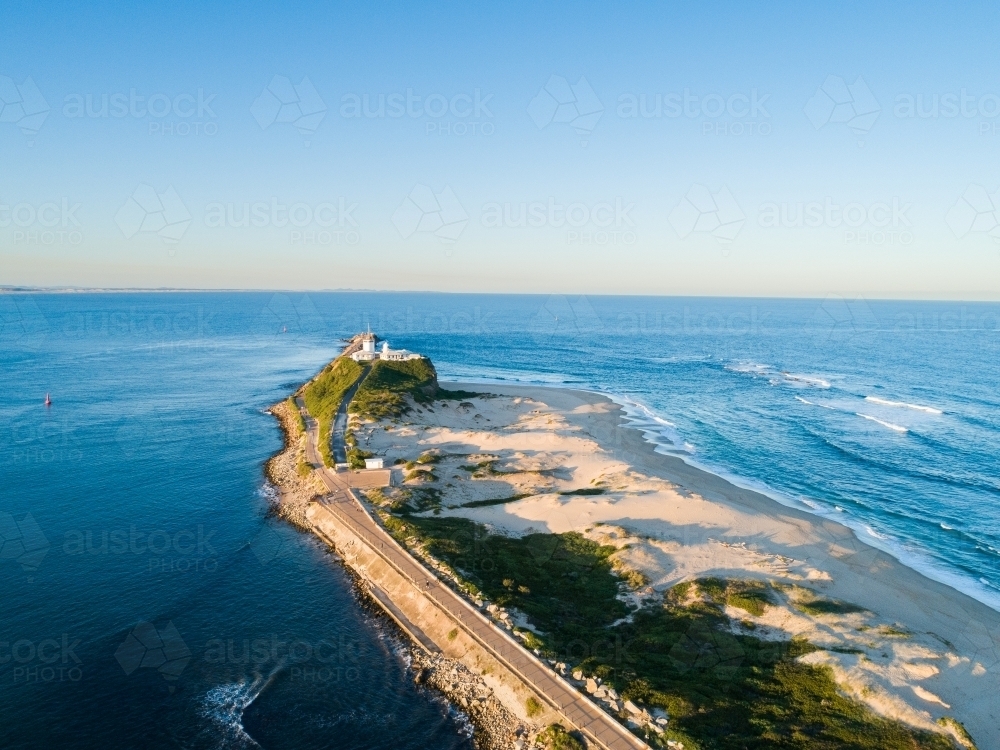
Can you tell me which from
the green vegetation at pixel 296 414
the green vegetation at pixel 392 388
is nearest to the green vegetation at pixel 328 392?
the green vegetation at pixel 296 414

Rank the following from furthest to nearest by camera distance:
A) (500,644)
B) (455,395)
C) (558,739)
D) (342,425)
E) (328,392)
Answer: (455,395) < (328,392) < (342,425) < (500,644) < (558,739)

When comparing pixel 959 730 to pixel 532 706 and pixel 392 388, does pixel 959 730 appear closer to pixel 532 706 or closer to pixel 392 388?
pixel 532 706

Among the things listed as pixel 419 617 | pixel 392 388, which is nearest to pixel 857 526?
pixel 419 617

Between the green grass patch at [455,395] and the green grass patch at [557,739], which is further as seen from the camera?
the green grass patch at [455,395]

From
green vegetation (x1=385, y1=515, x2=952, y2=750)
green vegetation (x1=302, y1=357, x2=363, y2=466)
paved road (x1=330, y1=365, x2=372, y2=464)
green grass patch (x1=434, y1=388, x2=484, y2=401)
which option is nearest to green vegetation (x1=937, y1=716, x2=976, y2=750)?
green vegetation (x1=385, y1=515, x2=952, y2=750)

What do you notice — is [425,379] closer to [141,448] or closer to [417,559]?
[141,448]

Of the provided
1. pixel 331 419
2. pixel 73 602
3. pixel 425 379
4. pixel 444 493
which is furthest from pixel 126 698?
pixel 425 379

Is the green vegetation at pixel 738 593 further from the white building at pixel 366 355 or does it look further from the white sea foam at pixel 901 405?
the white building at pixel 366 355
